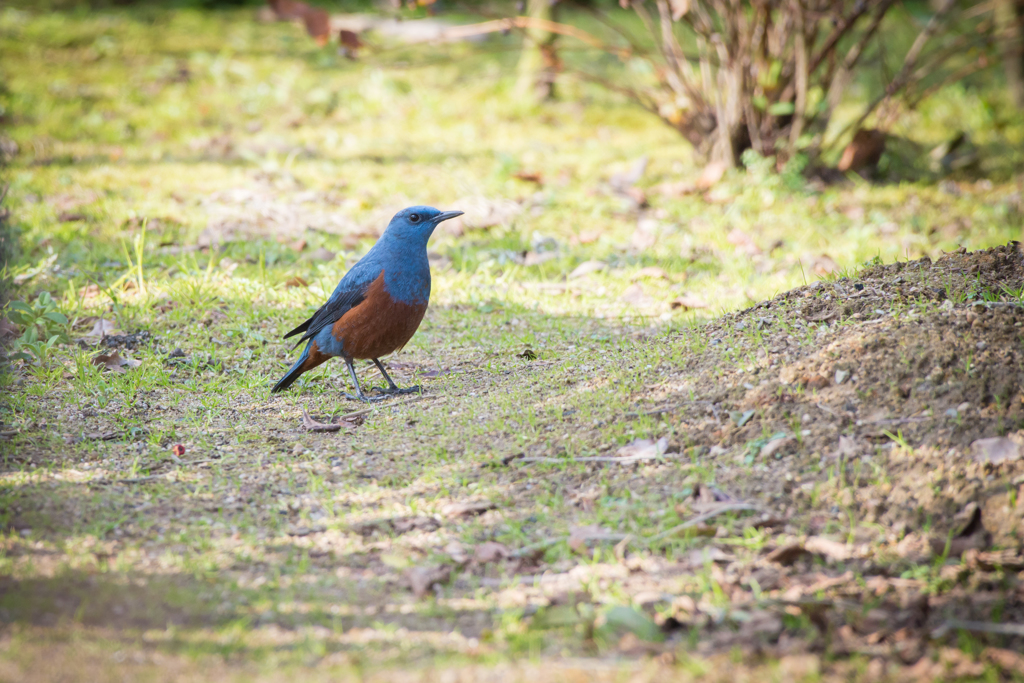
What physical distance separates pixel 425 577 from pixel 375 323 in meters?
2.12

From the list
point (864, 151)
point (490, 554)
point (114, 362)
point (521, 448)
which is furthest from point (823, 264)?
point (114, 362)

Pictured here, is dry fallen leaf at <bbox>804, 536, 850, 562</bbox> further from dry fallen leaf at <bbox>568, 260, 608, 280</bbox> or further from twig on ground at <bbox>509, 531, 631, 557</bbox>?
dry fallen leaf at <bbox>568, 260, 608, 280</bbox>

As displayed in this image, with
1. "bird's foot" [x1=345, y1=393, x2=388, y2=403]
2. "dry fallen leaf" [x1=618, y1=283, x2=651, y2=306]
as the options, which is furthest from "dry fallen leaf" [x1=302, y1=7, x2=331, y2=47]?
"bird's foot" [x1=345, y1=393, x2=388, y2=403]

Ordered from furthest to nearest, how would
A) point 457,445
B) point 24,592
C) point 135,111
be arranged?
1. point 135,111
2. point 457,445
3. point 24,592

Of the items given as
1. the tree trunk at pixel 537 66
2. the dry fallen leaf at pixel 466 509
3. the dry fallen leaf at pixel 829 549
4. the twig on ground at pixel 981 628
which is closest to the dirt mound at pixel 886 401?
the dry fallen leaf at pixel 829 549

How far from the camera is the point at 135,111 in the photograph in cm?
952

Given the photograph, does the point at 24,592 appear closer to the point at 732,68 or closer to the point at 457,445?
the point at 457,445

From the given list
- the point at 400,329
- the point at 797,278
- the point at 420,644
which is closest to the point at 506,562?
the point at 420,644

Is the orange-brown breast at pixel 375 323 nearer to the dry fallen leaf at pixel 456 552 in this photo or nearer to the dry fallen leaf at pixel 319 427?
the dry fallen leaf at pixel 319 427

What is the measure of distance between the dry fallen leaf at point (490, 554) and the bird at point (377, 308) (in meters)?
1.87

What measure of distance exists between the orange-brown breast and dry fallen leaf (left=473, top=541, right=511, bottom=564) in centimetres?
199

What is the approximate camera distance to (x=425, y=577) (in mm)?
2807

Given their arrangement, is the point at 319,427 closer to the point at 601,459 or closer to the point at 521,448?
the point at 521,448

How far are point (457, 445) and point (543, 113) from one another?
23.8ft
